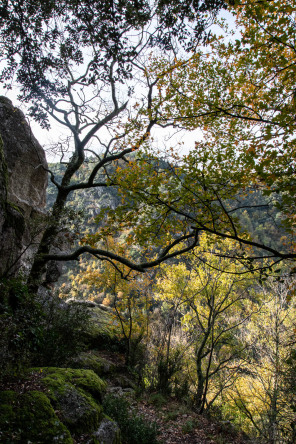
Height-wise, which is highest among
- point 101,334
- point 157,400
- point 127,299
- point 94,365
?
point 127,299

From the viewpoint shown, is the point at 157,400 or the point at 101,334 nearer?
the point at 157,400

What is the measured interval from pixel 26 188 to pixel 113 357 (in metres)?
7.54

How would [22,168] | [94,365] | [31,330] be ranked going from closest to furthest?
1. [31,330]
2. [94,365]
3. [22,168]

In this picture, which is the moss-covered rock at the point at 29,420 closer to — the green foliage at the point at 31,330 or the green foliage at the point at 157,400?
the green foliage at the point at 31,330

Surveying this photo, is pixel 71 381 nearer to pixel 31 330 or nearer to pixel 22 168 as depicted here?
pixel 31 330

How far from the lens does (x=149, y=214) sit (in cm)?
439

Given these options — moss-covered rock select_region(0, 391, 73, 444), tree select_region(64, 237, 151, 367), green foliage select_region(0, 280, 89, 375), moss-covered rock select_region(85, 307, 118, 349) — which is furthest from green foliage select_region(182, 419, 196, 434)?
moss-covered rock select_region(85, 307, 118, 349)

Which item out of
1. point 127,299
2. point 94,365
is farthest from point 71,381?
point 127,299

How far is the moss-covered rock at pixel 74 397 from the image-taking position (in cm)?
302

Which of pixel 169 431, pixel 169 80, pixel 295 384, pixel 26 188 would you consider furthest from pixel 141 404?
pixel 169 80

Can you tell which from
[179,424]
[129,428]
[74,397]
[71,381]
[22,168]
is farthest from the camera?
[22,168]

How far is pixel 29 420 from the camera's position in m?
2.46

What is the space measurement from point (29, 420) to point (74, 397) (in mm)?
966

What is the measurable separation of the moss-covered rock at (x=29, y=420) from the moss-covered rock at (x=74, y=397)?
10.5 inches
